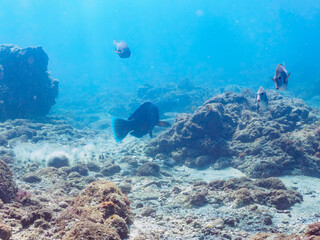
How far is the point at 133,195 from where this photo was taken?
5078 millimetres

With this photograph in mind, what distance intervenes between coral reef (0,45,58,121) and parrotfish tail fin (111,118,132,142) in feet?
39.0

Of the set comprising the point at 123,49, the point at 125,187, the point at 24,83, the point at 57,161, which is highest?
the point at 24,83

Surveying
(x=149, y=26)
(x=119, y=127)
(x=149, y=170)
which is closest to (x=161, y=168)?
(x=149, y=170)

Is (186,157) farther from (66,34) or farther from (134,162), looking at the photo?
(66,34)

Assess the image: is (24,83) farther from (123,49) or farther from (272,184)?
(272,184)

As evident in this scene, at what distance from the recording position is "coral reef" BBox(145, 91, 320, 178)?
589 centimetres

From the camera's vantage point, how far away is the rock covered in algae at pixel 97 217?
207 cm

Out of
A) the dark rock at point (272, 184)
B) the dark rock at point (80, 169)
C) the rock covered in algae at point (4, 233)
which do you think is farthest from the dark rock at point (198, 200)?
the dark rock at point (80, 169)

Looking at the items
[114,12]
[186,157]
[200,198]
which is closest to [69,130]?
[186,157]

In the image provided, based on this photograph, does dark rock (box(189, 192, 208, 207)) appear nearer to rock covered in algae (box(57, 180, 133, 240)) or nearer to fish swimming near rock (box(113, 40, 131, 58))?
rock covered in algae (box(57, 180, 133, 240))

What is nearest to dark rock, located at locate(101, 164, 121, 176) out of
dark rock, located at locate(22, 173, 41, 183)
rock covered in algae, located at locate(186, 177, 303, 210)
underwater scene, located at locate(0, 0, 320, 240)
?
underwater scene, located at locate(0, 0, 320, 240)

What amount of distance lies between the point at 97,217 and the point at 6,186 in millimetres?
1763

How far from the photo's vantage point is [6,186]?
3156 mm

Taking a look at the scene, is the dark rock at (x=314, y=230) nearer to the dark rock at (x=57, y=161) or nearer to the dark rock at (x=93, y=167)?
the dark rock at (x=93, y=167)
